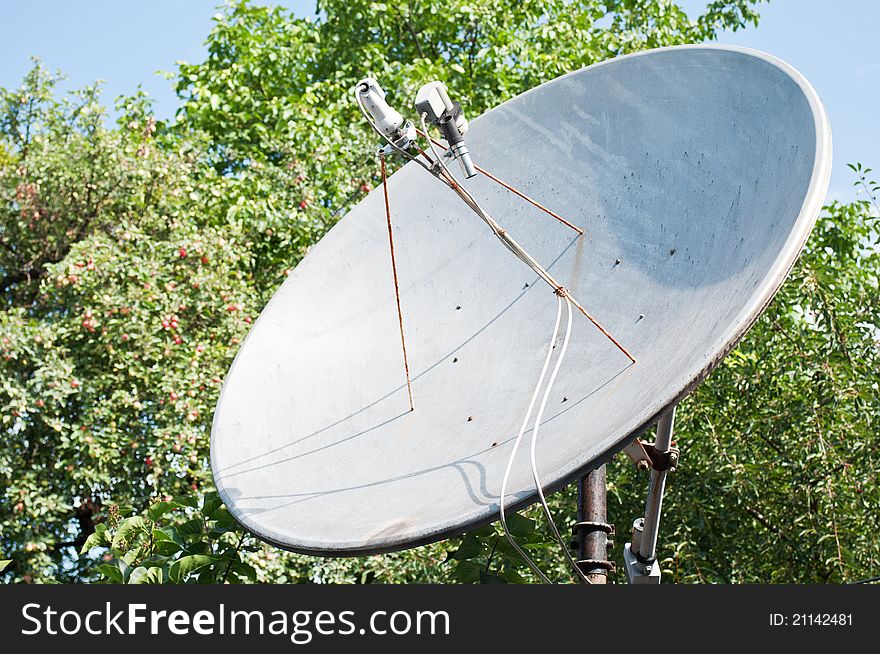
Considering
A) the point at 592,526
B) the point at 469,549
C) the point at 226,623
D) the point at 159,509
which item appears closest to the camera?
the point at 226,623

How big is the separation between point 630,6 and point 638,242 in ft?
36.8

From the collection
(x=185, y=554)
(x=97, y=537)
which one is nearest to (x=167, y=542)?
(x=185, y=554)

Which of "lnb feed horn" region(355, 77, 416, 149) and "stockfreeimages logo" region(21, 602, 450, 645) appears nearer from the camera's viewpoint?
"stockfreeimages logo" region(21, 602, 450, 645)

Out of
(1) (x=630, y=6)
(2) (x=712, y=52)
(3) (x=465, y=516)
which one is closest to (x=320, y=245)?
(2) (x=712, y=52)

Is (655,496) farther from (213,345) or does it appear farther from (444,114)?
(213,345)

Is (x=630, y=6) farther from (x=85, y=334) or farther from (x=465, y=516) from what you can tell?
(x=465, y=516)

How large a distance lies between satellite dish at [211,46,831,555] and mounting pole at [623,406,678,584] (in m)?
0.35

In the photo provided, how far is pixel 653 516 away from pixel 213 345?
5317 millimetres

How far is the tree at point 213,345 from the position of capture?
5.92 meters

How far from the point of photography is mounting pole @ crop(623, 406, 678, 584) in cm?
301

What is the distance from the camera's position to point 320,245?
416 centimetres

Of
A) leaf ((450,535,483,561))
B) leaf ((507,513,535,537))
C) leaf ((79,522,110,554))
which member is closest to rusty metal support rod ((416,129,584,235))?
leaf ((507,513,535,537))

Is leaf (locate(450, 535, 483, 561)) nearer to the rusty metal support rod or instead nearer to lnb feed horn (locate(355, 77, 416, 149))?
the rusty metal support rod

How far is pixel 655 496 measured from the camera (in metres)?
3.04
